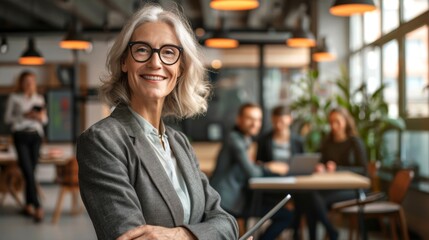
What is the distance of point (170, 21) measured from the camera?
1903 mm

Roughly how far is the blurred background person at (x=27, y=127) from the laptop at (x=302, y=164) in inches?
166

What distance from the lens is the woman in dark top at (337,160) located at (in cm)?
669

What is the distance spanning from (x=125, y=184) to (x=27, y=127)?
7.98 m

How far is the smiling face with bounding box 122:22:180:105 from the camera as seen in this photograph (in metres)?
1.85

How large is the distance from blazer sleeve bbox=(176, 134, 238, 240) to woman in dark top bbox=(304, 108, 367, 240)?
15.4 feet

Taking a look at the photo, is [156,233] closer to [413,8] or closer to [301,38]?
[413,8]

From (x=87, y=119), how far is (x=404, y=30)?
30.2 ft

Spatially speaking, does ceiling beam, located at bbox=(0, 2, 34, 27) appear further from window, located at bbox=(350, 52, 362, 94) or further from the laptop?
the laptop

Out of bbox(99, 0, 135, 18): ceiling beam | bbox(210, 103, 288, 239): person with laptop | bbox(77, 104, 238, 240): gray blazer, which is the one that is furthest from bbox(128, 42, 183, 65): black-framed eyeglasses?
bbox(99, 0, 135, 18): ceiling beam

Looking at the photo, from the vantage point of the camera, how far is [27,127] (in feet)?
30.8

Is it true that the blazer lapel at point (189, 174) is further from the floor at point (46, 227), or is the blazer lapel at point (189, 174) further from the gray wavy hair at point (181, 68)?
the floor at point (46, 227)

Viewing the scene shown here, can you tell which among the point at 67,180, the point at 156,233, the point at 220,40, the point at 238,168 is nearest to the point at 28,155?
the point at 67,180

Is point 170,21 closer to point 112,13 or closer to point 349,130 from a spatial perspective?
point 349,130

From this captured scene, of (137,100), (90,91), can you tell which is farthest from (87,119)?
(137,100)
